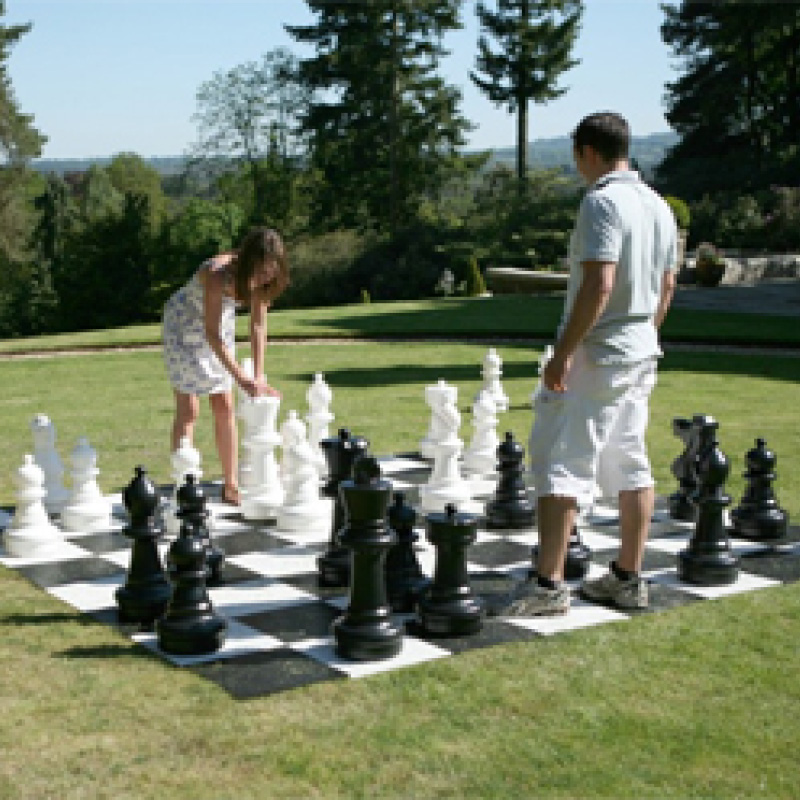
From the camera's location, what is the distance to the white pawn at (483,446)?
7070 mm

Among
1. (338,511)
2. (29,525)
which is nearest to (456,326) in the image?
(29,525)

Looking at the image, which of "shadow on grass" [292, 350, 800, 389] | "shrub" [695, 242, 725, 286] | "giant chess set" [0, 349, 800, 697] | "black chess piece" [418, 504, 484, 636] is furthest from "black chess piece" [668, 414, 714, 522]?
"shrub" [695, 242, 725, 286]

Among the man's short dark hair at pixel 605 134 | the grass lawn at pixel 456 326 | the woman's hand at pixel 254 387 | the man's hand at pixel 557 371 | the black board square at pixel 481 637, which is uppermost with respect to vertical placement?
the man's short dark hair at pixel 605 134

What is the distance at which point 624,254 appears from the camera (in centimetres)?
437

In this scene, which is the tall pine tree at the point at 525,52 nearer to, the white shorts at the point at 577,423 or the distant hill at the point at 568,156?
the distant hill at the point at 568,156

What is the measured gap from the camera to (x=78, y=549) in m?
5.54

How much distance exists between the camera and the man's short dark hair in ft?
14.5

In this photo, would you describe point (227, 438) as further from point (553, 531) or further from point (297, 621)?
point (553, 531)

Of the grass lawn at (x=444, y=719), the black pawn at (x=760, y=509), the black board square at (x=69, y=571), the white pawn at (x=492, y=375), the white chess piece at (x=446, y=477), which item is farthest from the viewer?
the white pawn at (x=492, y=375)

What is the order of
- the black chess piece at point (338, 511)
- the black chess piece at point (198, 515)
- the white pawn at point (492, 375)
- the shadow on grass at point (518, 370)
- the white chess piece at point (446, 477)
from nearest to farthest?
the black chess piece at point (198, 515) < the black chess piece at point (338, 511) < the white chess piece at point (446, 477) < the white pawn at point (492, 375) < the shadow on grass at point (518, 370)

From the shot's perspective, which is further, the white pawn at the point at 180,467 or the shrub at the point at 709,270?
the shrub at the point at 709,270

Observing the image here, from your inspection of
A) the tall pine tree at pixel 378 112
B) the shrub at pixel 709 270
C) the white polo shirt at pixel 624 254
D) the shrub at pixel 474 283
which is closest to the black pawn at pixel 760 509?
the white polo shirt at pixel 624 254

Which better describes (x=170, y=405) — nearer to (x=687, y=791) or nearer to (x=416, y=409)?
(x=416, y=409)

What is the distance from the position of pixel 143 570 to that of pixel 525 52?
125ft
